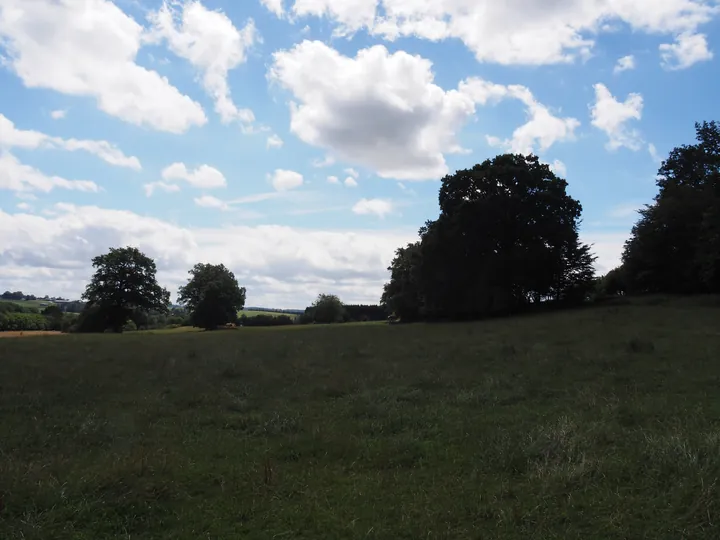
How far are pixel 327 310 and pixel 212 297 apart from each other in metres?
29.3

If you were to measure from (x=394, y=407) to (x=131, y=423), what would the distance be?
18.3 ft

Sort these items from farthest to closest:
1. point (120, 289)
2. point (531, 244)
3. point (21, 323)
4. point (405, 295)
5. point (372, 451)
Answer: point (21, 323), point (120, 289), point (405, 295), point (531, 244), point (372, 451)

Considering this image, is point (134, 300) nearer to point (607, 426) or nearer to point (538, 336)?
point (538, 336)

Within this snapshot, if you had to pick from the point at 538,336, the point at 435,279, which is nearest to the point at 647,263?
the point at 435,279

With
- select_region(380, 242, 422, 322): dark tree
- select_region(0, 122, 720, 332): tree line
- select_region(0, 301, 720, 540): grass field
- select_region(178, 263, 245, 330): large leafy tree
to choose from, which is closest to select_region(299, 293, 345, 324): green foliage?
→ select_region(178, 263, 245, 330): large leafy tree

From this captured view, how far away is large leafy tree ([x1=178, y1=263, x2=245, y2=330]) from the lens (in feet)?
297

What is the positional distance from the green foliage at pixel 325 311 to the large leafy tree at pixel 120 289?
120 feet

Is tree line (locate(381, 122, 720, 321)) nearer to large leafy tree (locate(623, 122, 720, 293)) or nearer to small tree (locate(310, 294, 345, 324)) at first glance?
large leafy tree (locate(623, 122, 720, 293))

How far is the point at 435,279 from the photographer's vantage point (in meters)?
53.1

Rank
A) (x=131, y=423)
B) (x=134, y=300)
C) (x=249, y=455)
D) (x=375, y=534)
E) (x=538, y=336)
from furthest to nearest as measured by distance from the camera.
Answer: (x=134, y=300) → (x=538, y=336) → (x=131, y=423) → (x=249, y=455) → (x=375, y=534)

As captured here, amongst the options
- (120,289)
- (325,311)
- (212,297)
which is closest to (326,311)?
(325,311)

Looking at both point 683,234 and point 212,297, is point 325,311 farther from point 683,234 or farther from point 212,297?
point 683,234

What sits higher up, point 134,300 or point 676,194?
point 676,194

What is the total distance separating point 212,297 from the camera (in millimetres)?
91188
